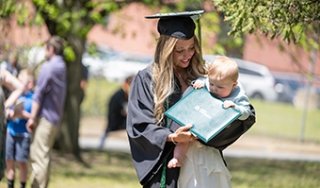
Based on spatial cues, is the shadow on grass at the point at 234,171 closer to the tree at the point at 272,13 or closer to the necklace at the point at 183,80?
the tree at the point at 272,13

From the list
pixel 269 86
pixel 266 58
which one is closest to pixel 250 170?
pixel 269 86

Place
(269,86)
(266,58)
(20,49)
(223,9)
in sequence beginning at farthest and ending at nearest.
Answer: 1. (266,58)
2. (269,86)
3. (20,49)
4. (223,9)

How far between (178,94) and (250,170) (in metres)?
10.7

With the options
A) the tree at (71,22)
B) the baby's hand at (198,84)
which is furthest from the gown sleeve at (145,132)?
the tree at (71,22)

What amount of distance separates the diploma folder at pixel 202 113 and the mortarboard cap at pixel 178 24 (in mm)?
378

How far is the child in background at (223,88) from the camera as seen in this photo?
5.70 meters

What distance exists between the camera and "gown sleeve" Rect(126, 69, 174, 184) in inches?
229

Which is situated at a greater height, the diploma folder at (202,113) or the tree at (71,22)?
the diploma folder at (202,113)

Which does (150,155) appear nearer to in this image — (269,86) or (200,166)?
(200,166)

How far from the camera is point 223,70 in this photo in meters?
5.70

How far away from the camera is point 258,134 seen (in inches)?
947

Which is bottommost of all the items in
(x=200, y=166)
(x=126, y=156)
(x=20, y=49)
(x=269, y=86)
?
(x=269, y=86)

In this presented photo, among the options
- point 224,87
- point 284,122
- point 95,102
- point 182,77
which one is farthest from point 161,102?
point 284,122

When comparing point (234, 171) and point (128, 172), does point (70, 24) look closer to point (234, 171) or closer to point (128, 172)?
point (128, 172)
